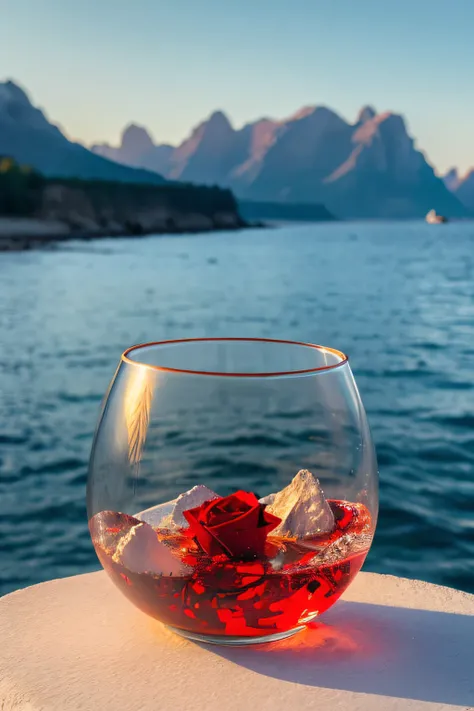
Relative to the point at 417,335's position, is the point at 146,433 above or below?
above

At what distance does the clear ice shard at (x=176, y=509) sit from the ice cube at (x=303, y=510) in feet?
0.34

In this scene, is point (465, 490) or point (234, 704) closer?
point (234, 704)

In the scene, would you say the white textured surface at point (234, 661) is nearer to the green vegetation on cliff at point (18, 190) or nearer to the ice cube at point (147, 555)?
the ice cube at point (147, 555)

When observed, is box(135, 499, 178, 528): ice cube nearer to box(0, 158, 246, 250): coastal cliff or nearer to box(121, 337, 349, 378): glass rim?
box(121, 337, 349, 378): glass rim

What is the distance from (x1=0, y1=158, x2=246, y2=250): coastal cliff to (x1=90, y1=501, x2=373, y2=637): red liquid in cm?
5126

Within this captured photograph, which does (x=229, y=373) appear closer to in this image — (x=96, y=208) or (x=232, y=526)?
(x=232, y=526)

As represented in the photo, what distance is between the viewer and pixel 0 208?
58.3 m

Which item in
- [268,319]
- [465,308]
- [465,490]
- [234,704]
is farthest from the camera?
[465,308]

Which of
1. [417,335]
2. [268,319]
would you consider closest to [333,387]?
[417,335]

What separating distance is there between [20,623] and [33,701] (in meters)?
0.23

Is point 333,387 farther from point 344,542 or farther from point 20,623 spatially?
Result: point 20,623

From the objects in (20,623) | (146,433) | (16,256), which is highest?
(146,433)

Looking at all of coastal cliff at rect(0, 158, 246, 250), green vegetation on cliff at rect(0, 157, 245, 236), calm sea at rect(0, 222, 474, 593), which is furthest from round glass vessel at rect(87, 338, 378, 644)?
green vegetation on cliff at rect(0, 157, 245, 236)

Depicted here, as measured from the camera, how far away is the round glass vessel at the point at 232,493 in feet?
3.55
